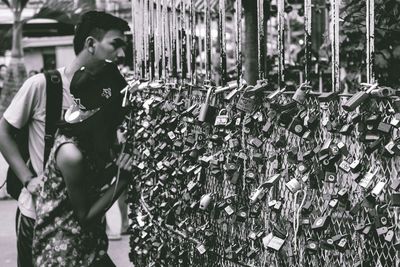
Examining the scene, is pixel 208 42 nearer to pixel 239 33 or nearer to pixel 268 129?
pixel 239 33

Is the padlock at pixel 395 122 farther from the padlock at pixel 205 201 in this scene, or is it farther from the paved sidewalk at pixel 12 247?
the paved sidewalk at pixel 12 247

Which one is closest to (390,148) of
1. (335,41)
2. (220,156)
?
(335,41)

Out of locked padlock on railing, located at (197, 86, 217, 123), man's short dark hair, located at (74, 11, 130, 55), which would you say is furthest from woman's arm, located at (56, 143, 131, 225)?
man's short dark hair, located at (74, 11, 130, 55)

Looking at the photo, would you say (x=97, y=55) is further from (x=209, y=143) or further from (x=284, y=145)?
(x=284, y=145)

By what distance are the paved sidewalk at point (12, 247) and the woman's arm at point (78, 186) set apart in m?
3.95

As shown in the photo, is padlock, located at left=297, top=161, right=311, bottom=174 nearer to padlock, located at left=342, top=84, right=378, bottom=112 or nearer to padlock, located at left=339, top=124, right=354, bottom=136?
padlock, located at left=339, top=124, right=354, bottom=136

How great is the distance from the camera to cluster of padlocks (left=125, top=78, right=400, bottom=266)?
10.0ft

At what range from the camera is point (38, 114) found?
4441 mm

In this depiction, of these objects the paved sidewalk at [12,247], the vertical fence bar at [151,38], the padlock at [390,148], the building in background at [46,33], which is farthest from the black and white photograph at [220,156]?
the building in background at [46,33]

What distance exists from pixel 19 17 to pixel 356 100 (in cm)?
1467

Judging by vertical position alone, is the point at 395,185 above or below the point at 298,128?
below

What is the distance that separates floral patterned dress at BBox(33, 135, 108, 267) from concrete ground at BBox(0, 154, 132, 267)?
3.88m

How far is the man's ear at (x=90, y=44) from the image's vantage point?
4121mm

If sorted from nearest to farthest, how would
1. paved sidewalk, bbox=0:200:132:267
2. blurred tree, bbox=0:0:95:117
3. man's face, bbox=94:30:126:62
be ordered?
man's face, bbox=94:30:126:62, paved sidewalk, bbox=0:200:132:267, blurred tree, bbox=0:0:95:117
